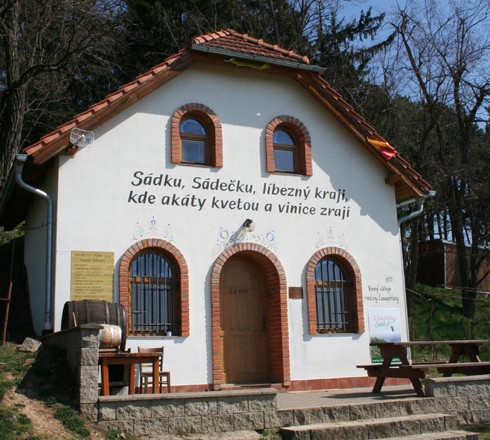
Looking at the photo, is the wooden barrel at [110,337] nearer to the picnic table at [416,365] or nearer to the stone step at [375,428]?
the stone step at [375,428]

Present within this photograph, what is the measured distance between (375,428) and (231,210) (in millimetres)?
5287

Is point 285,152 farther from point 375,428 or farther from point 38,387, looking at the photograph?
point 38,387


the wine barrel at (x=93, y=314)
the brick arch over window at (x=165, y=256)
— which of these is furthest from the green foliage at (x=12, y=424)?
the brick arch over window at (x=165, y=256)

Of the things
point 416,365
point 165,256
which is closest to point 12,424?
point 165,256

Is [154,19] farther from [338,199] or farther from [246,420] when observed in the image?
[246,420]

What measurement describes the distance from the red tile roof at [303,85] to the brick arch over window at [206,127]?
688 millimetres

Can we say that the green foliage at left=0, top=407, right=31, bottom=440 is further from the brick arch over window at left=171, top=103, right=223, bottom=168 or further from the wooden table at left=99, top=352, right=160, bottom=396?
the brick arch over window at left=171, top=103, right=223, bottom=168

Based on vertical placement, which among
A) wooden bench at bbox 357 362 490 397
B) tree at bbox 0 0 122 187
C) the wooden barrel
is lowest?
wooden bench at bbox 357 362 490 397

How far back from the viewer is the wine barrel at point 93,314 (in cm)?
999

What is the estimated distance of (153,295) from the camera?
1221 centimetres

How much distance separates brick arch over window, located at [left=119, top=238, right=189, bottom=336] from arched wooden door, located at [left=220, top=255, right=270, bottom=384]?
1149 mm

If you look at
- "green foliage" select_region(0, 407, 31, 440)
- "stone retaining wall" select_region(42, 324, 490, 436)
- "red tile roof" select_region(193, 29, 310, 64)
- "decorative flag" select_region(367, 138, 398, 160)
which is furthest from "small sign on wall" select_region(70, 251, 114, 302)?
"decorative flag" select_region(367, 138, 398, 160)

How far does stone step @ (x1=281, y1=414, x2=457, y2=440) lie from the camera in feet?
28.8

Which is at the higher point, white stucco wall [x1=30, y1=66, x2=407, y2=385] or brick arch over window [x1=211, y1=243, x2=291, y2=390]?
white stucco wall [x1=30, y1=66, x2=407, y2=385]
